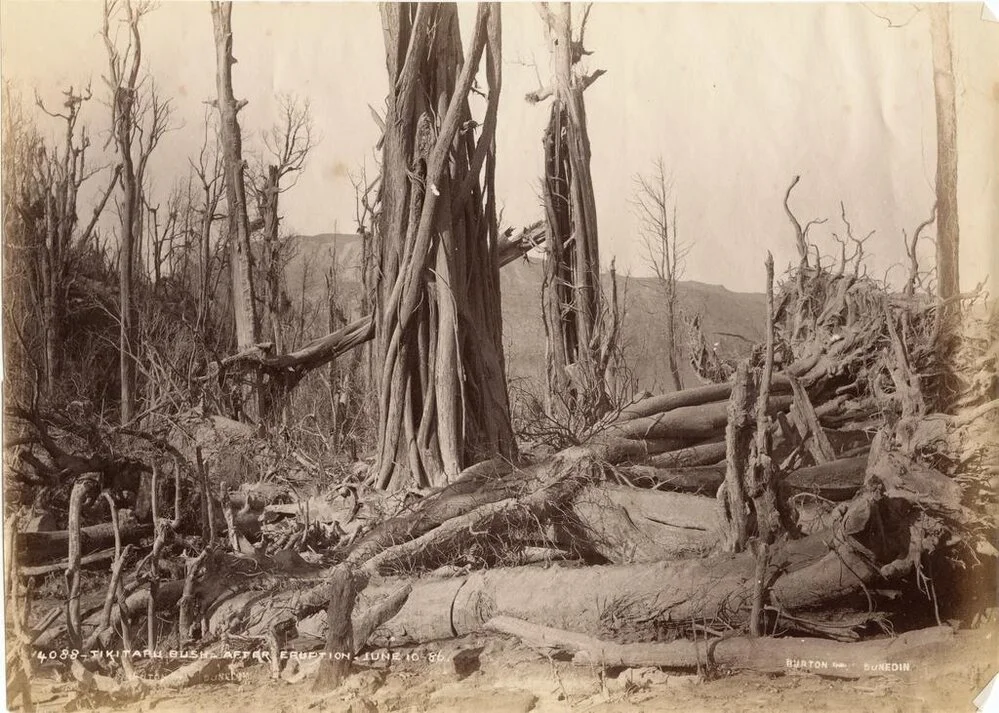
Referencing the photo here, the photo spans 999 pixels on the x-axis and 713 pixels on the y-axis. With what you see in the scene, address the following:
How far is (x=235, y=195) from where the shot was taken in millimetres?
5945

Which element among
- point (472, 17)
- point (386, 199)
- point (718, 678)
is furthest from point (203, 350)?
point (718, 678)

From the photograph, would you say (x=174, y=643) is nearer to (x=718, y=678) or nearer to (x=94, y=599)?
(x=94, y=599)

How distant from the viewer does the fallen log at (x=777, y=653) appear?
4.53 m

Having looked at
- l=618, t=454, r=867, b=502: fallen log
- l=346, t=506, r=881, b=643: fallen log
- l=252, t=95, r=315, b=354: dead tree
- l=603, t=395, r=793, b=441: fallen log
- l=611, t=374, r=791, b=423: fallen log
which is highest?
l=252, t=95, r=315, b=354: dead tree

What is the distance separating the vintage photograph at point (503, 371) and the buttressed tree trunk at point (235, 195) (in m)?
0.03

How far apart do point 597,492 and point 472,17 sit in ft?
8.77

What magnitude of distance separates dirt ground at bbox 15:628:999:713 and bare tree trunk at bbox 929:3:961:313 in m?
1.80

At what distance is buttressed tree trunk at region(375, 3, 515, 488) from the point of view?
5324 mm

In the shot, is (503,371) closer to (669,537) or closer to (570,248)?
(570,248)

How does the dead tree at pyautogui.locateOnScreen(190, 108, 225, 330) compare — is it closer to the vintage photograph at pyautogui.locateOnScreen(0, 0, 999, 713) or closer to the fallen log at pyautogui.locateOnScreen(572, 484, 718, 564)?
the vintage photograph at pyautogui.locateOnScreen(0, 0, 999, 713)

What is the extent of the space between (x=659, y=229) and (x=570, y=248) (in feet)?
2.05

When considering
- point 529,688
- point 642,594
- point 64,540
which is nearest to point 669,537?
point 642,594

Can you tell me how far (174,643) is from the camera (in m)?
5.04

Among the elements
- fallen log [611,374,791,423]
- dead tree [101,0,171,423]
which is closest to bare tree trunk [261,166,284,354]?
dead tree [101,0,171,423]
